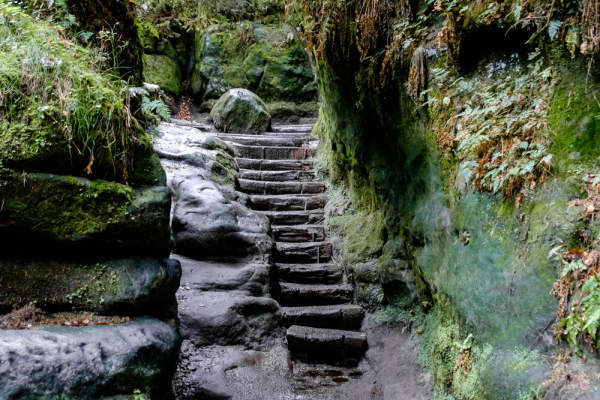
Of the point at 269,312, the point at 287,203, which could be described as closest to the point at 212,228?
the point at 269,312

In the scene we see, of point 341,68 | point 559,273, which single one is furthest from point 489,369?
point 341,68

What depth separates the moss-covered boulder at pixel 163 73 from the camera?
14.6 m

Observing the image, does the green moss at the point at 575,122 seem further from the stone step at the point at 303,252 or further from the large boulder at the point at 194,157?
the large boulder at the point at 194,157

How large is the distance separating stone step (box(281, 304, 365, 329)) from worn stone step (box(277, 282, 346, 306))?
321mm

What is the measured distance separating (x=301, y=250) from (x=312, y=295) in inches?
43.9

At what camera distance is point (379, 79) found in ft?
18.2

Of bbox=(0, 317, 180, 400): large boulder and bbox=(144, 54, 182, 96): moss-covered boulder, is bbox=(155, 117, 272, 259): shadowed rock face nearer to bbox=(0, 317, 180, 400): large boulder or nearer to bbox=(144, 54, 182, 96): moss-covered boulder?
bbox=(0, 317, 180, 400): large boulder

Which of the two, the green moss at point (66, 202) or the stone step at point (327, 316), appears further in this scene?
the stone step at point (327, 316)

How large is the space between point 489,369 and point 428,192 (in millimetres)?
2233

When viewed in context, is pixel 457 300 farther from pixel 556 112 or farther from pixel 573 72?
pixel 573 72

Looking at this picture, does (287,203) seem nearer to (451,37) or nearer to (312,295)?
(312,295)

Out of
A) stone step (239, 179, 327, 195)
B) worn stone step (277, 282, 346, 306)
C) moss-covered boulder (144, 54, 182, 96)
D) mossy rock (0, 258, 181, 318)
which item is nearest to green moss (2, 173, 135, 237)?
mossy rock (0, 258, 181, 318)

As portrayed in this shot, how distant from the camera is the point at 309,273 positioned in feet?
22.5

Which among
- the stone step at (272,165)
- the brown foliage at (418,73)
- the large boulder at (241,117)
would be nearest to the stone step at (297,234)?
the stone step at (272,165)
